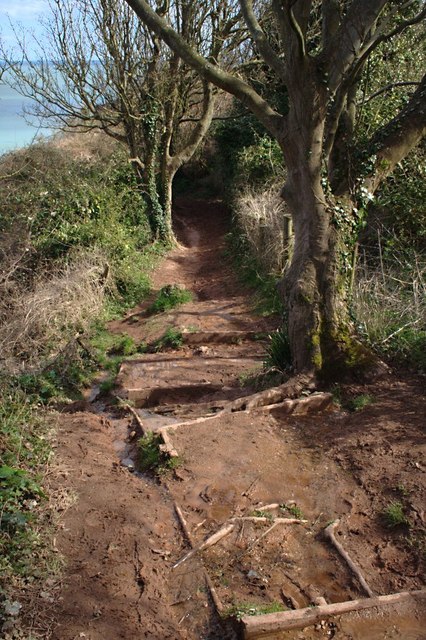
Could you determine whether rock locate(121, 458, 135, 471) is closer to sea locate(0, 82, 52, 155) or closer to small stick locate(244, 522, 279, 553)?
small stick locate(244, 522, 279, 553)

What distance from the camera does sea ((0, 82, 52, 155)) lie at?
2183 centimetres

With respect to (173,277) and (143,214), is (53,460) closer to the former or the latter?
(173,277)

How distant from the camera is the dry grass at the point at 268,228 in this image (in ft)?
42.5

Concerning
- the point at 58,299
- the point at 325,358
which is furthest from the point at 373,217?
the point at 58,299

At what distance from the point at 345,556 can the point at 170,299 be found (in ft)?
30.5

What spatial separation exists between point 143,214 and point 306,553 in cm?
1448

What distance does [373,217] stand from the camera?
12.4m

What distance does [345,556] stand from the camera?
4.71 meters

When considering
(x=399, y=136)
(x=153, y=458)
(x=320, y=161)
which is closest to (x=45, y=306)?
(x=153, y=458)

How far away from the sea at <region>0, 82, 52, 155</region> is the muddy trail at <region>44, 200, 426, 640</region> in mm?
15921

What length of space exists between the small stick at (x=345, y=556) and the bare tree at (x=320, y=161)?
9.10 feet

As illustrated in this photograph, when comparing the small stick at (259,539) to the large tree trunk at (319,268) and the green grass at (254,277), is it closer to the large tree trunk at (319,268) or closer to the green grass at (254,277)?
the large tree trunk at (319,268)

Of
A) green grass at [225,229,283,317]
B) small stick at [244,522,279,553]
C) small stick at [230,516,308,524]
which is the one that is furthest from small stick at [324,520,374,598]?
green grass at [225,229,283,317]

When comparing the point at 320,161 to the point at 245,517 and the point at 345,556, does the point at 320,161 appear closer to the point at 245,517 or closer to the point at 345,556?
the point at 245,517
